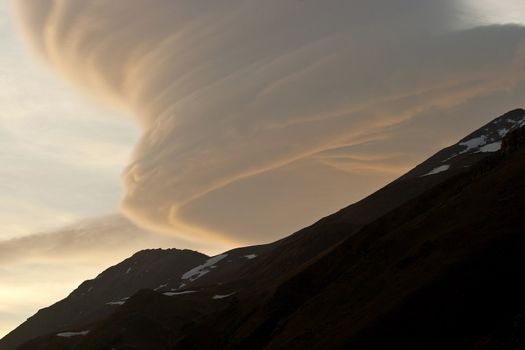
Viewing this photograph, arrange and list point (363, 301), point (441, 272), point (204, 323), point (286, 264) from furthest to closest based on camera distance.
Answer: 1. point (286, 264)
2. point (204, 323)
3. point (363, 301)
4. point (441, 272)

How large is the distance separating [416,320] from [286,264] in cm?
10297

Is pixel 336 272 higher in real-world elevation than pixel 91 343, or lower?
lower

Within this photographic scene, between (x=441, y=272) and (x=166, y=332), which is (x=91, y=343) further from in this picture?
(x=441, y=272)

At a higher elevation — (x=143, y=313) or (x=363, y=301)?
(x=143, y=313)

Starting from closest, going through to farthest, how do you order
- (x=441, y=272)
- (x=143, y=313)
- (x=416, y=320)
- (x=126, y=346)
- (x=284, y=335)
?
1. (x=416, y=320)
2. (x=441, y=272)
3. (x=284, y=335)
4. (x=126, y=346)
5. (x=143, y=313)

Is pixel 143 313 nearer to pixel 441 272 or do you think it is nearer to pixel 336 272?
pixel 336 272

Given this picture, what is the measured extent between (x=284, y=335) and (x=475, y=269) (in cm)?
2343

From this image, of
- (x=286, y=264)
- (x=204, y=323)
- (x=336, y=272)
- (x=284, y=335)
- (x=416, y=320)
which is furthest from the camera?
(x=286, y=264)

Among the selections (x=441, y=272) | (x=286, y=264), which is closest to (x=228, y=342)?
(x=441, y=272)

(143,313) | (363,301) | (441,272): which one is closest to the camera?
(441,272)

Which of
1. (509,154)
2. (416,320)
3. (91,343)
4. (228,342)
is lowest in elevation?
(416,320)

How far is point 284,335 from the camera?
67625mm

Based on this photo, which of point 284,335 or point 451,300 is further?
point 284,335

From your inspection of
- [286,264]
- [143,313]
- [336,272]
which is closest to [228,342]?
[336,272]
